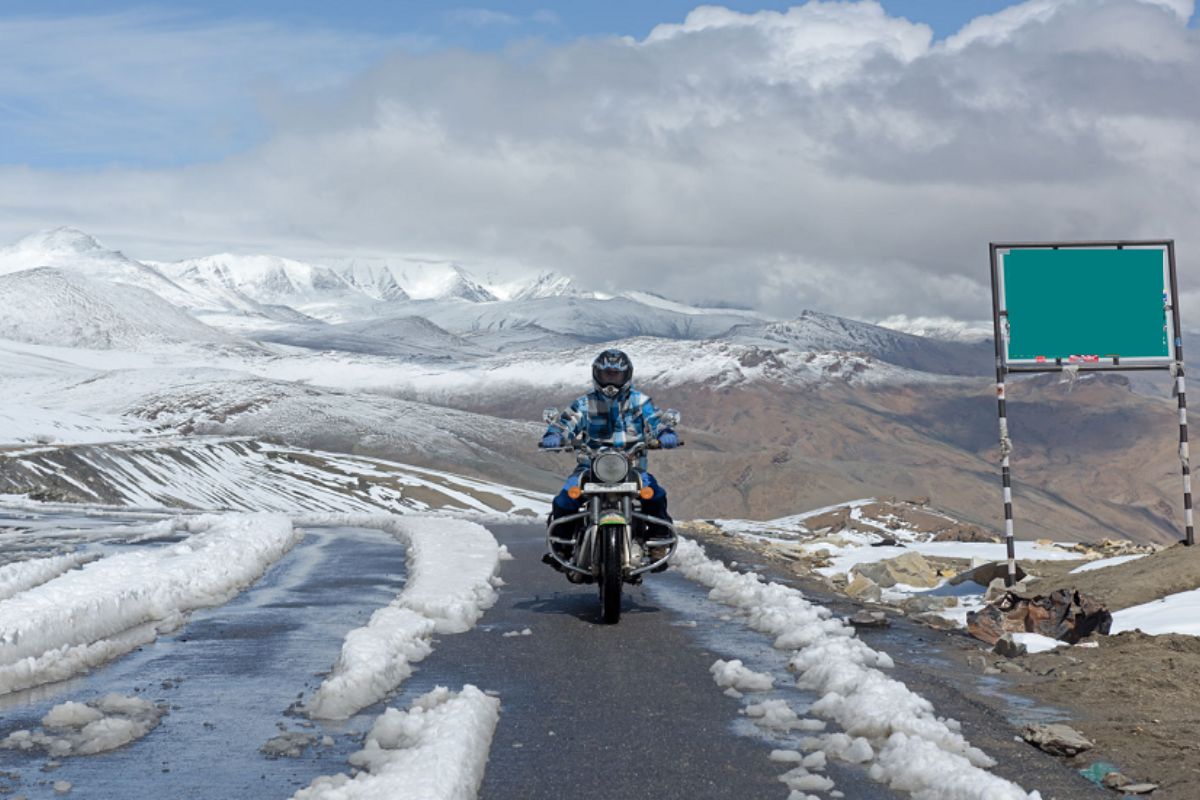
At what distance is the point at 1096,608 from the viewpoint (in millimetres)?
13297

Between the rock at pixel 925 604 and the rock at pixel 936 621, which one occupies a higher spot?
the rock at pixel 936 621

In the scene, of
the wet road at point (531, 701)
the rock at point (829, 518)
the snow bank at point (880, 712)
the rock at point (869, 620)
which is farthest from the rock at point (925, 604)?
the rock at point (829, 518)

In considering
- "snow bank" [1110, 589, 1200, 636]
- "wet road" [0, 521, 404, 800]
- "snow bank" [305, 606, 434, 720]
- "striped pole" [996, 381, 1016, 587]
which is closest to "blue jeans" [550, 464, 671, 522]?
"snow bank" [305, 606, 434, 720]

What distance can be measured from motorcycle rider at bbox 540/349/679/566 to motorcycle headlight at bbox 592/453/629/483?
2.19 ft

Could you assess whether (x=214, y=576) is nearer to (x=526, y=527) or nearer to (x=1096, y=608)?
(x=1096, y=608)

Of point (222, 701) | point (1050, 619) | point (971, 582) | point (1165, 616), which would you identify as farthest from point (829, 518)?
point (222, 701)

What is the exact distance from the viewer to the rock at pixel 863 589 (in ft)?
61.8

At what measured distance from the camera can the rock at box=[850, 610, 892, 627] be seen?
13.5m

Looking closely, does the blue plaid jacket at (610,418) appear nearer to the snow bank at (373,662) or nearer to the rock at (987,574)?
the snow bank at (373,662)

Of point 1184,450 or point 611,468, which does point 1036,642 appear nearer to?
point 611,468

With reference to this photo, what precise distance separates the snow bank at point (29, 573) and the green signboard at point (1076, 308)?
46.3 feet

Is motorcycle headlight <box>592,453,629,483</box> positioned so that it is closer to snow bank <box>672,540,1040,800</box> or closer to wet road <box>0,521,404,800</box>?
snow bank <box>672,540,1040,800</box>

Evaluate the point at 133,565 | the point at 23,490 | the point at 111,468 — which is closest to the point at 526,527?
the point at 133,565

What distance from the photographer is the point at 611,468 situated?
43.3ft
